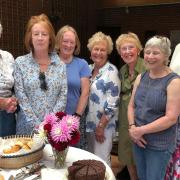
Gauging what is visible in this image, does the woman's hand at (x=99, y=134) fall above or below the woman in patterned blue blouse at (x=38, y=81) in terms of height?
below

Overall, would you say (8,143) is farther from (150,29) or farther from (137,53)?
(150,29)

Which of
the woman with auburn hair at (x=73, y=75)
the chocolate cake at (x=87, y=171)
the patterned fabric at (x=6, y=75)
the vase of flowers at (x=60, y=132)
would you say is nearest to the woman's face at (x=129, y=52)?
the woman with auburn hair at (x=73, y=75)

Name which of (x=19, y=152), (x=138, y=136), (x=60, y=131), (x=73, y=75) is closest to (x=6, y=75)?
(x=73, y=75)

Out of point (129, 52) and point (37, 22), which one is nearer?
point (37, 22)

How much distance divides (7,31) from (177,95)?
6.48 feet

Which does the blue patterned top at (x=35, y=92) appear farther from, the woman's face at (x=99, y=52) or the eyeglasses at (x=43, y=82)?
the woman's face at (x=99, y=52)

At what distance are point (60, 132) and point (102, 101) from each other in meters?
1.02

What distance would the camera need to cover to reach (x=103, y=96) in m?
2.31

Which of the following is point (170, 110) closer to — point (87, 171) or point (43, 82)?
point (87, 171)

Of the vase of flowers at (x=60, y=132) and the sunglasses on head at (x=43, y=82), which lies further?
the sunglasses on head at (x=43, y=82)

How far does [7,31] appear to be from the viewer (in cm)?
301

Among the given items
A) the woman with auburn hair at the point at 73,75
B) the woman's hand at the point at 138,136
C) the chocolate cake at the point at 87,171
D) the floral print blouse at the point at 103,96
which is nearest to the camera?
the chocolate cake at the point at 87,171

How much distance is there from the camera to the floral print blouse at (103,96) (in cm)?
230

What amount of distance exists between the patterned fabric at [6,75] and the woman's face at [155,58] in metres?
0.89
